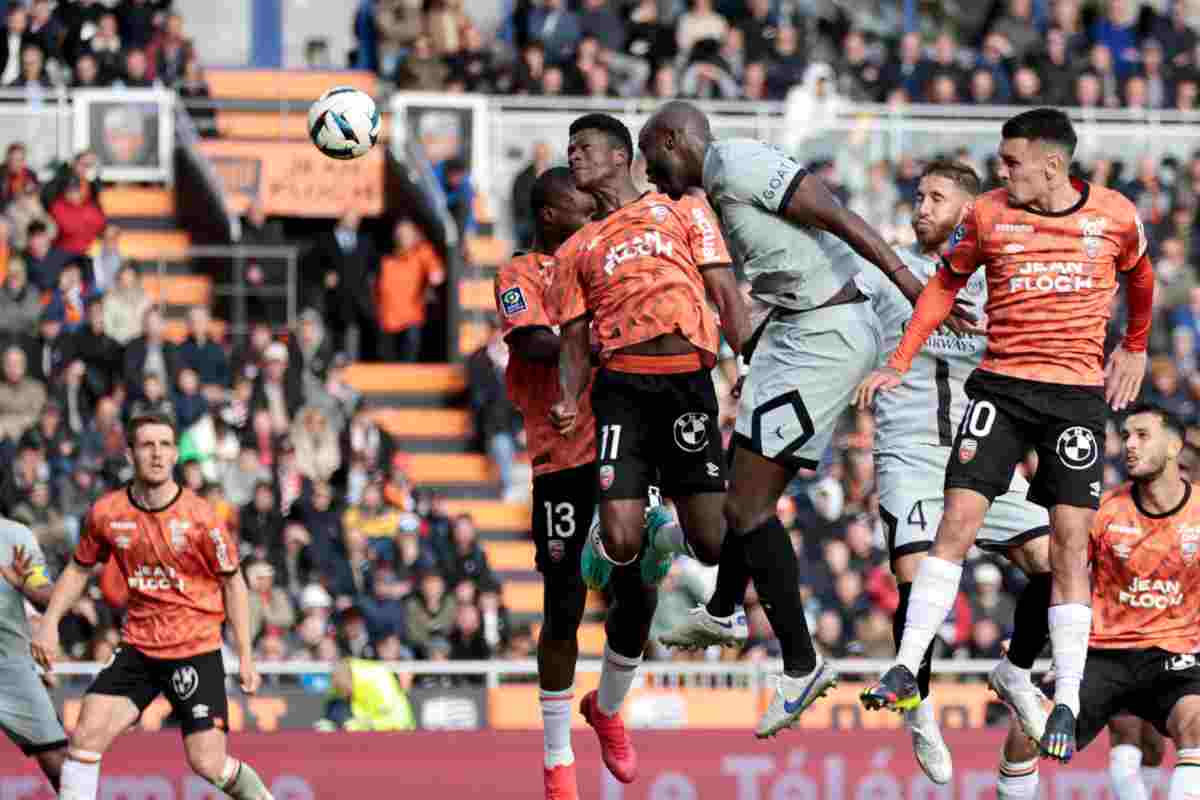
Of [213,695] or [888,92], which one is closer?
[213,695]

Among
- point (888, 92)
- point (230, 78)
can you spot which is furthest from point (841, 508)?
point (230, 78)

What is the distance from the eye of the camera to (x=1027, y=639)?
12.0 metres

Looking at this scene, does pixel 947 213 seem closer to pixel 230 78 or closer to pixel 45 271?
pixel 45 271

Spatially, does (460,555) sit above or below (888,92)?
below

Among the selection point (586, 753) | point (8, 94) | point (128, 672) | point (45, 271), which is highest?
point (8, 94)

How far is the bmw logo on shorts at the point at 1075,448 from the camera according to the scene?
10.7 meters

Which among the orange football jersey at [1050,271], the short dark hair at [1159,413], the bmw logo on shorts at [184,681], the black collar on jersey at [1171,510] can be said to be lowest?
the bmw logo on shorts at [184,681]

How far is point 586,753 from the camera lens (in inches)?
623

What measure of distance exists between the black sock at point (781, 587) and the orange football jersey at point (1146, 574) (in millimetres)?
2082

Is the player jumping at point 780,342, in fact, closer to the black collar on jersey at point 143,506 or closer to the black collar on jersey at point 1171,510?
the black collar on jersey at point 1171,510

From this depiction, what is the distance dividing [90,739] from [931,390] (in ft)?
14.7

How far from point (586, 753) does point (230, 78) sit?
11591 millimetres

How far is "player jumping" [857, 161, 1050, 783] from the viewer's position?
11867 mm

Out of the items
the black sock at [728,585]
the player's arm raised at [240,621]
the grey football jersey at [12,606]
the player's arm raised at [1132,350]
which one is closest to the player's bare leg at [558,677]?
the black sock at [728,585]
